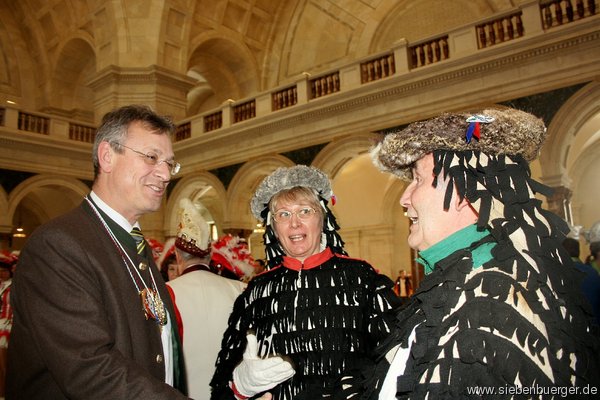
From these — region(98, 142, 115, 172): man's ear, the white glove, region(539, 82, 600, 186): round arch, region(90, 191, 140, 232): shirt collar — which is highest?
region(539, 82, 600, 186): round arch

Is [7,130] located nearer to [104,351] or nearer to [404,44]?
[404,44]

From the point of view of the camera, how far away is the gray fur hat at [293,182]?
2617 mm

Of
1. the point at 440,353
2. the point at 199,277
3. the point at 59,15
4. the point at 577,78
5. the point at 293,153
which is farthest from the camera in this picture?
the point at 59,15

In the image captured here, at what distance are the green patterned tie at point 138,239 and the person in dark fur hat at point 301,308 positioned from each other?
2.29 ft

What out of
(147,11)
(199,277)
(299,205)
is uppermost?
(147,11)

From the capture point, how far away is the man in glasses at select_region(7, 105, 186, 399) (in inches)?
53.1

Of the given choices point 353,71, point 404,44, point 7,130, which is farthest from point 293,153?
point 7,130

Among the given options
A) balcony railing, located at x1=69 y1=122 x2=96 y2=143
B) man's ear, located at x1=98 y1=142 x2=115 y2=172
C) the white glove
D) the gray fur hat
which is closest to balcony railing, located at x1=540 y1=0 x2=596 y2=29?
the gray fur hat

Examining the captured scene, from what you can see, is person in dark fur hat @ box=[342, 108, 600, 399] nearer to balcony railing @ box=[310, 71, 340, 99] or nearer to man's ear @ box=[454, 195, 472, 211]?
man's ear @ box=[454, 195, 472, 211]

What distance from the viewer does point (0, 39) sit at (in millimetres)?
18703

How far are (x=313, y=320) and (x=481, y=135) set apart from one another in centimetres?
144

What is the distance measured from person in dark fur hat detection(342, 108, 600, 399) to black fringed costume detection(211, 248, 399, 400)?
0.73 m

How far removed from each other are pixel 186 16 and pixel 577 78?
13.6 meters

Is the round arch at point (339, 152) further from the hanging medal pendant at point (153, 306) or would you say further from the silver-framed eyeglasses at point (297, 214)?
the hanging medal pendant at point (153, 306)
